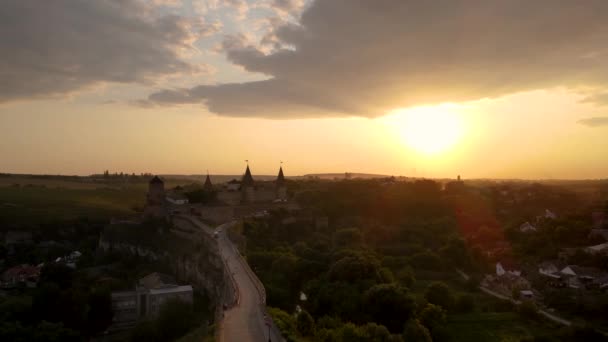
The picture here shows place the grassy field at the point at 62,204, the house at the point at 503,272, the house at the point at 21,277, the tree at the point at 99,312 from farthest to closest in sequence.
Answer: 1. the grassy field at the point at 62,204
2. the house at the point at 21,277
3. the house at the point at 503,272
4. the tree at the point at 99,312

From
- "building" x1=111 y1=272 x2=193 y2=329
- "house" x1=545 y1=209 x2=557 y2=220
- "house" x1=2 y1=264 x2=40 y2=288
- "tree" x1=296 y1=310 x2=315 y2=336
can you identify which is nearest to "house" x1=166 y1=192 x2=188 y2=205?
"house" x1=2 y1=264 x2=40 y2=288

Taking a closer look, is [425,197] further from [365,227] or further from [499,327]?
[499,327]

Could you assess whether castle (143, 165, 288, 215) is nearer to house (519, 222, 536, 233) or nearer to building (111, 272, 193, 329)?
building (111, 272, 193, 329)

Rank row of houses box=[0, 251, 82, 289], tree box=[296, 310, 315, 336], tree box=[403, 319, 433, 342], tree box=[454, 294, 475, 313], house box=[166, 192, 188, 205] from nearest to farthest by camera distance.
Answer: tree box=[296, 310, 315, 336] → tree box=[403, 319, 433, 342] → tree box=[454, 294, 475, 313] → row of houses box=[0, 251, 82, 289] → house box=[166, 192, 188, 205]

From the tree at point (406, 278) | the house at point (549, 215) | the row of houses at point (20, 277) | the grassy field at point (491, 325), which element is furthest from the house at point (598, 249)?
the row of houses at point (20, 277)

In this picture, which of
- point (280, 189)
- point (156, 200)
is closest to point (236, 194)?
point (280, 189)

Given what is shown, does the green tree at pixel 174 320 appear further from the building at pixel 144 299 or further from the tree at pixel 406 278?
the tree at pixel 406 278
